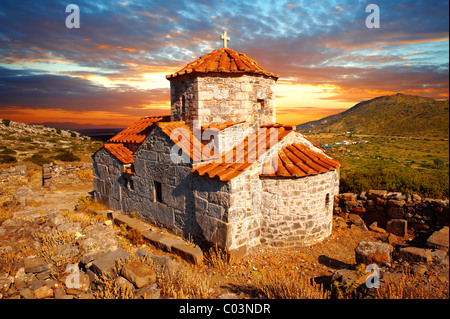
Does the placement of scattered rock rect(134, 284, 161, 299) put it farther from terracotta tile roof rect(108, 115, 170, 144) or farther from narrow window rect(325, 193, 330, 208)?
terracotta tile roof rect(108, 115, 170, 144)

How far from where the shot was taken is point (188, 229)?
7387mm

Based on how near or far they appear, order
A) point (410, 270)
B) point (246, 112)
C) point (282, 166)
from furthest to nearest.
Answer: point (246, 112)
point (282, 166)
point (410, 270)

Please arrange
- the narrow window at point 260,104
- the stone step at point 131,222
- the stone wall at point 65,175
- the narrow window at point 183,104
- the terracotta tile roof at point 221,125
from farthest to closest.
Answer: the stone wall at point 65,175 < the narrow window at point 260,104 < the narrow window at point 183,104 < the stone step at point 131,222 < the terracotta tile roof at point 221,125

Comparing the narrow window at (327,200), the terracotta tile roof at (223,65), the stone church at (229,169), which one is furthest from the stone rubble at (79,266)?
the terracotta tile roof at (223,65)

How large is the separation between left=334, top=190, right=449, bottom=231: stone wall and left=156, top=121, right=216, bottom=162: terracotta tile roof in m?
5.56

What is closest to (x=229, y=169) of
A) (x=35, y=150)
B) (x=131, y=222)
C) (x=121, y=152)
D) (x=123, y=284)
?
(x=123, y=284)

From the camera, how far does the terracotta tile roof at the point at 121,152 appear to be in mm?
9711

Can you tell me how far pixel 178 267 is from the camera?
5.26 metres

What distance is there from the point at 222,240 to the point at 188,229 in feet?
5.21

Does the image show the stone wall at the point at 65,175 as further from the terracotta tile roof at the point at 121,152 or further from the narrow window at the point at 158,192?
the narrow window at the point at 158,192

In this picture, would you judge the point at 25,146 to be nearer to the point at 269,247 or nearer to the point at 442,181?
the point at 269,247

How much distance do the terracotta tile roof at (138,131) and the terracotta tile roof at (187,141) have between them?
2595 mm
